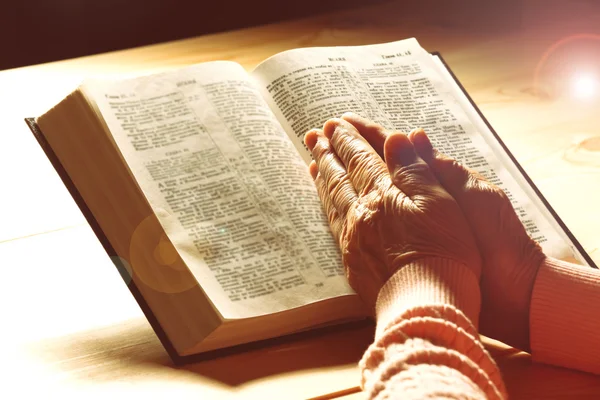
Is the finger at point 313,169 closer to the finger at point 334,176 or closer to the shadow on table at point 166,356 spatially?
the finger at point 334,176

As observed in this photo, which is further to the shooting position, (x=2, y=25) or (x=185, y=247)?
(x=2, y=25)

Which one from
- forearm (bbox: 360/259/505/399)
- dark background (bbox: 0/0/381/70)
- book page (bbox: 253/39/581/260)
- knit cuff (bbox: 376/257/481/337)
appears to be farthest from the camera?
dark background (bbox: 0/0/381/70)

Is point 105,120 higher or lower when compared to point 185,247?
higher

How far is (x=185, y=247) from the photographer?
2.54ft

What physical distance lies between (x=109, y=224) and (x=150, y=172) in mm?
73

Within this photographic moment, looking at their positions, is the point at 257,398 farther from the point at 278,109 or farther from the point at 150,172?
the point at 278,109

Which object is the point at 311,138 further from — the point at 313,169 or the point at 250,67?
the point at 250,67

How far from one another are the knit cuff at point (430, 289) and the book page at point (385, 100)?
20cm

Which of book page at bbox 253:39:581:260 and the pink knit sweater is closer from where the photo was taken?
the pink knit sweater

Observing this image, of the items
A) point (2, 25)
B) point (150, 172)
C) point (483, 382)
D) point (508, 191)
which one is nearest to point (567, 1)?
point (508, 191)

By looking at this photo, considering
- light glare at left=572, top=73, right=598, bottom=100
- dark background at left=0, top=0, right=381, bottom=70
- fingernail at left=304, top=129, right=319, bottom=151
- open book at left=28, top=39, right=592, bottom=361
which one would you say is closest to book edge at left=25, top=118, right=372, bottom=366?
open book at left=28, top=39, right=592, bottom=361

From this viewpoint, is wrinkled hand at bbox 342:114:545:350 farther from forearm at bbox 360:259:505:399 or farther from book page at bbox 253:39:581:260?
book page at bbox 253:39:581:260

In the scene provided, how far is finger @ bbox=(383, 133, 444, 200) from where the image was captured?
2.44ft

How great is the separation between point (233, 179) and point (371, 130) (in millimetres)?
163
